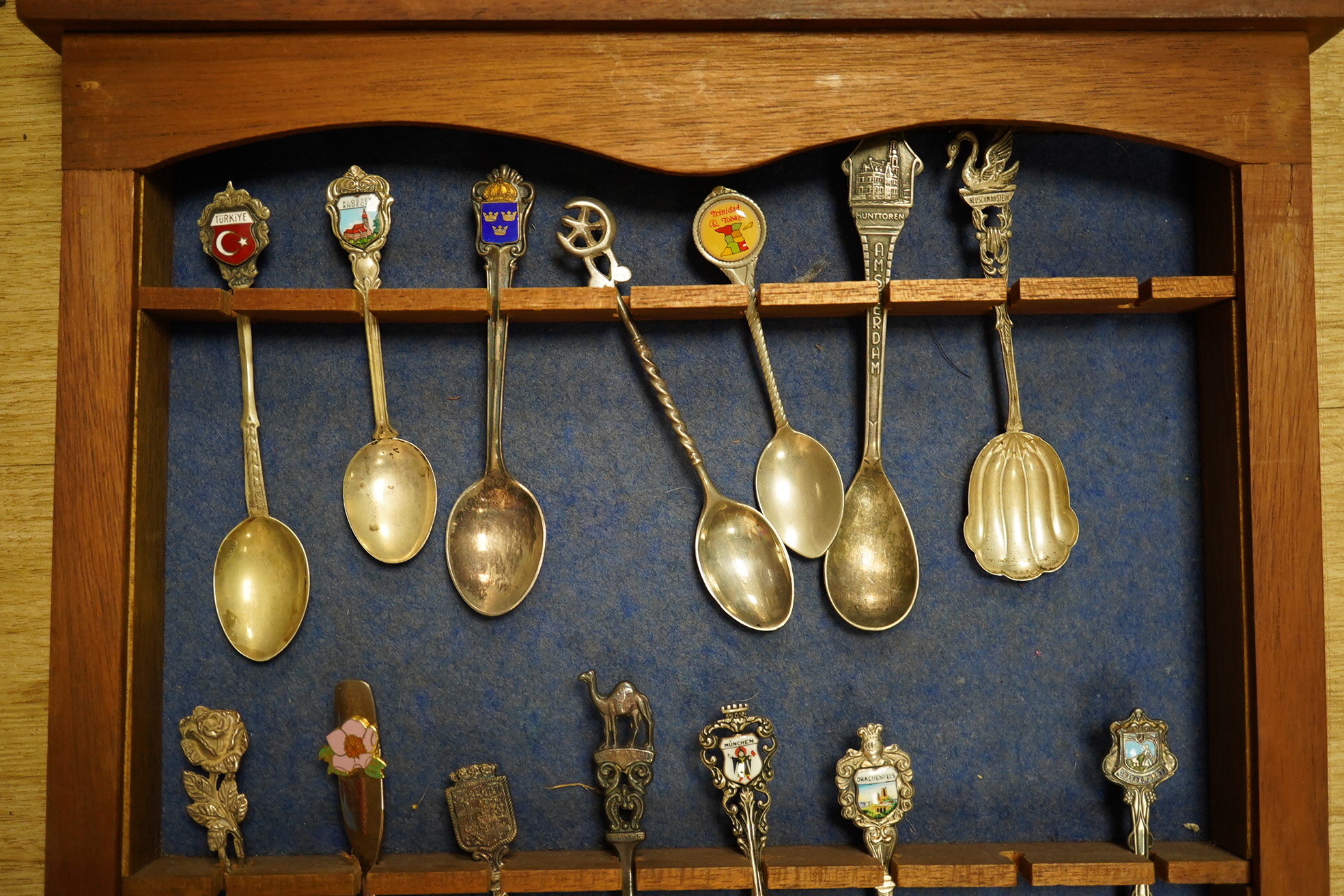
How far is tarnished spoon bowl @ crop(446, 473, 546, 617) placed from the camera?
124 cm

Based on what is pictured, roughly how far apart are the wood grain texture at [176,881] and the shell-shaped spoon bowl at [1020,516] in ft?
3.27

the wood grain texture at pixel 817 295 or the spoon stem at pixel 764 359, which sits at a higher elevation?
the wood grain texture at pixel 817 295

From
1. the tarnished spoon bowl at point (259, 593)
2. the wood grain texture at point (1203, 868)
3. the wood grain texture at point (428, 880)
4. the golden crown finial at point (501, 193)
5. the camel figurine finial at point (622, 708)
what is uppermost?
the golden crown finial at point (501, 193)

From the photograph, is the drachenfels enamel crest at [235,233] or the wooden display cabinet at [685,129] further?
the drachenfels enamel crest at [235,233]

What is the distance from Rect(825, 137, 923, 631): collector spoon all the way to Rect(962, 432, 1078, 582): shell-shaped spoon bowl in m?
0.09

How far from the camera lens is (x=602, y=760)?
119 cm

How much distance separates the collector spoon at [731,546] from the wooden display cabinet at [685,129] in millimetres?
155

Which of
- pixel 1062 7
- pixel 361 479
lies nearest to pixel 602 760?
pixel 361 479

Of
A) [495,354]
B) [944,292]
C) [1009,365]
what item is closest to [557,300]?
[495,354]

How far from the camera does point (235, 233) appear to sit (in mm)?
1235

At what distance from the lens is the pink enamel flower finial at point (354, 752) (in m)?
1.19

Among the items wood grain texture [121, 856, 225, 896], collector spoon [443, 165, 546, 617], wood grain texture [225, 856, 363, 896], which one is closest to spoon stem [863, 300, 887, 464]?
collector spoon [443, 165, 546, 617]

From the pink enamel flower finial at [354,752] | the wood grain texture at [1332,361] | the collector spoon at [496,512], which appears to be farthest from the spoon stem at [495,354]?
the wood grain texture at [1332,361]

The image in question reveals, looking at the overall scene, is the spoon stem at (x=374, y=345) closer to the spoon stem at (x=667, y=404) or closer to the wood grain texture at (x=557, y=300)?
the wood grain texture at (x=557, y=300)
